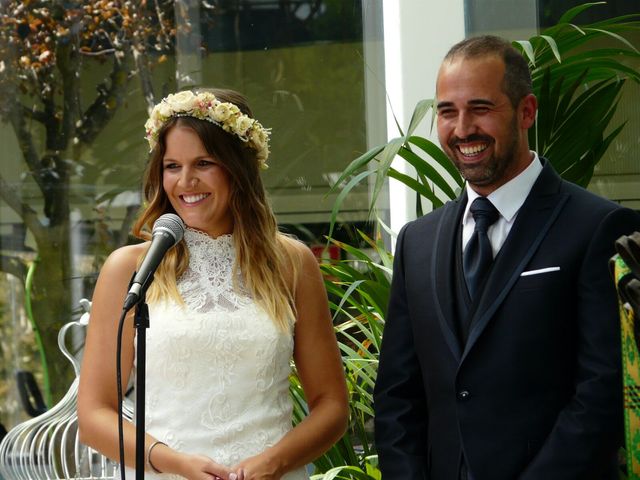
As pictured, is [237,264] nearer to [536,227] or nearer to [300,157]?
[536,227]

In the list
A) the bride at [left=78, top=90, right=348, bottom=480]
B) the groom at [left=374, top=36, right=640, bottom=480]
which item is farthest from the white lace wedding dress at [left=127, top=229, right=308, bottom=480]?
the groom at [left=374, top=36, right=640, bottom=480]

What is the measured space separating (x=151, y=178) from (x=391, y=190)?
2.05m

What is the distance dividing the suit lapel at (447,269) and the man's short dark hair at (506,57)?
28 centimetres

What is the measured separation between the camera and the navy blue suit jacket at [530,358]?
2404mm

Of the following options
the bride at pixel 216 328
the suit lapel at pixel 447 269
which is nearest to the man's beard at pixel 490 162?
the suit lapel at pixel 447 269

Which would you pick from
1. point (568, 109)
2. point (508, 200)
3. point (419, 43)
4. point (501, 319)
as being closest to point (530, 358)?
point (501, 319)

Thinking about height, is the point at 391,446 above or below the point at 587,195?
below

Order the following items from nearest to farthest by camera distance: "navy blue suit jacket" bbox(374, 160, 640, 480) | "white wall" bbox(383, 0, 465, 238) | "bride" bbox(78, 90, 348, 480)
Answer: "navy blue suit jacket" bbox(374, 160, 640, 480) < "bride" bbox(78, 90, 348, 480) < "white wall" bbox(383, 0, 465, 238)

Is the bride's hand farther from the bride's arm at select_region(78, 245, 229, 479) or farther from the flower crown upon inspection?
the flower crown

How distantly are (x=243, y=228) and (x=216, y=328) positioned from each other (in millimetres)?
300

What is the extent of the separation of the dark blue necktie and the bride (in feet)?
1.80

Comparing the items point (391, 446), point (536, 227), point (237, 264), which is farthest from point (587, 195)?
point (237, 264)

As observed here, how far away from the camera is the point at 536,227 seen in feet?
8.38

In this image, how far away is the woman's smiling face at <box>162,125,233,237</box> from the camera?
2.90m
